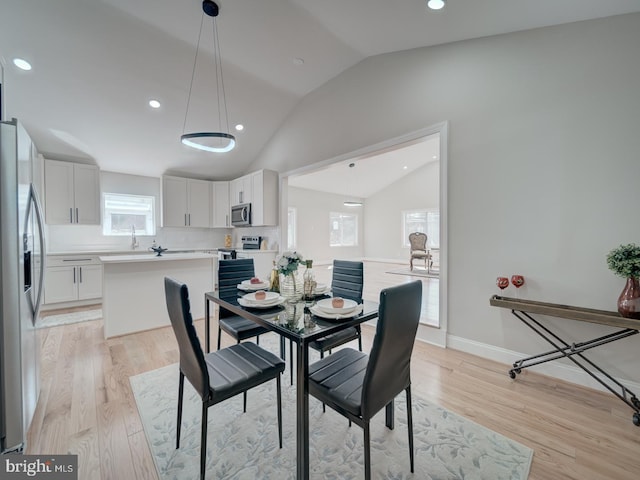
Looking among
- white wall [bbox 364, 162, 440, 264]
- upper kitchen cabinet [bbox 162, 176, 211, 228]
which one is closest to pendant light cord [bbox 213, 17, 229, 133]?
upper kitchen cabinet [bbox 162, 176, 211, 228]

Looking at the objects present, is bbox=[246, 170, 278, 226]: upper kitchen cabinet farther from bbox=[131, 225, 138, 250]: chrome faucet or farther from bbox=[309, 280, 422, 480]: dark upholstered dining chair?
bbox=[309, 280, 422, 480]: dark upholstered dining chair

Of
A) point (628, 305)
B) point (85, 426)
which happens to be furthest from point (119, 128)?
point (628, 305)

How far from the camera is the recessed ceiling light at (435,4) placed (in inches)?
86.2

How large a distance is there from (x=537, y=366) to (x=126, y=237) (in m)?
6.82

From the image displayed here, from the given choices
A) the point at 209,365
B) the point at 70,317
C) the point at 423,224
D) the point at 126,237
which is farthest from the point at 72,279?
the point at 423,224

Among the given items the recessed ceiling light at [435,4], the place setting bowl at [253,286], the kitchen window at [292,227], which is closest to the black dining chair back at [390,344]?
the place setting bowl at [253,286]

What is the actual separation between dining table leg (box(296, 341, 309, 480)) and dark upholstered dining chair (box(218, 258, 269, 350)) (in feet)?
2.79

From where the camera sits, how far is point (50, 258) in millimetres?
4355

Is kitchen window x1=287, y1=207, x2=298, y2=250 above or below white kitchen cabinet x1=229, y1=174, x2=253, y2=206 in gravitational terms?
below

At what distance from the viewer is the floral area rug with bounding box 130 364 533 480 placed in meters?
1.45

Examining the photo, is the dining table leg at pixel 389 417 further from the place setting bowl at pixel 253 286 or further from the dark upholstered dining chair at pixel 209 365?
the place setting bowl at pixel 253 286

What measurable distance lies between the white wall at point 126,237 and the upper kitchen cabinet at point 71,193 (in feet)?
1.17

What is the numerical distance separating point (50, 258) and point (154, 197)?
6.98 ft

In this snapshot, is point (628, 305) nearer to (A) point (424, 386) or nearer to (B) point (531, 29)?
(A) point (424, 386)
